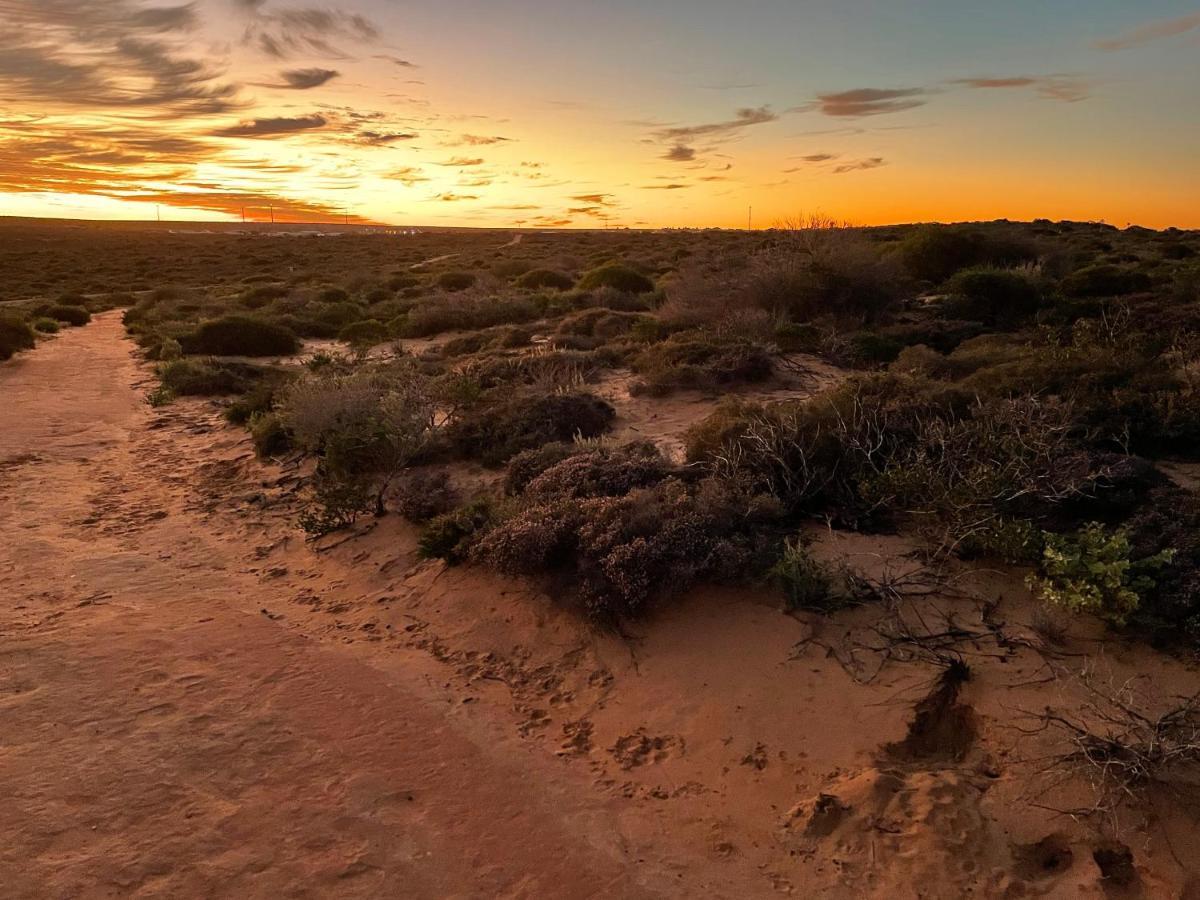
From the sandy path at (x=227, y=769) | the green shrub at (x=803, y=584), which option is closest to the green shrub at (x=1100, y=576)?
the green shrub at (x=803, y=584)

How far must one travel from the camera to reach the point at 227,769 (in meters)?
3.96

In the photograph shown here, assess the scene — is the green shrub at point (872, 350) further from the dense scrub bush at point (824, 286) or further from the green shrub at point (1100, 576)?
the green shrub at point (1100, 576)

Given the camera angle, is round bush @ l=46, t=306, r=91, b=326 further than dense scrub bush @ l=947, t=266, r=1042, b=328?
Yes

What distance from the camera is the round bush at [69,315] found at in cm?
2339

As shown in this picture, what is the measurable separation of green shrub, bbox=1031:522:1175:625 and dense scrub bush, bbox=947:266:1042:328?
10049 mm

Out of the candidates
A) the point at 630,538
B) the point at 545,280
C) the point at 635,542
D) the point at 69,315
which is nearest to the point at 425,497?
the point at 630,538

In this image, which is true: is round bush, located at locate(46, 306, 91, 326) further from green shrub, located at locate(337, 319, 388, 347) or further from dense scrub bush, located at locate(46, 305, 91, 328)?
green shrub, located at locate(337, 319, 388, 347)

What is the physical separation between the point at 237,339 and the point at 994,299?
1564cm

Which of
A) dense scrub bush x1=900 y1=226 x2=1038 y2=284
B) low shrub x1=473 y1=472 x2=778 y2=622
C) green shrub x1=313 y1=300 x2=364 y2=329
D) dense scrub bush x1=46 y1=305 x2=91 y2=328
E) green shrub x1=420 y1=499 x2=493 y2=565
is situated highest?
dense scrub bush x1=900 y1=226 x2=1038 y2=284

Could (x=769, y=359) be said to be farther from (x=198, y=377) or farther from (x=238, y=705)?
(x=198, y=377)

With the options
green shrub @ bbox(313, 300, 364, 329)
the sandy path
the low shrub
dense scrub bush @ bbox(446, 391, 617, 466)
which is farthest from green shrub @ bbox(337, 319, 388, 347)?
the low shrub

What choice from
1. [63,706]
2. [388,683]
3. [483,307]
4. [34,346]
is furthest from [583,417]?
[34,346]

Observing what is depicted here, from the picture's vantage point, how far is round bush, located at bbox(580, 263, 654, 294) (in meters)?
21.1

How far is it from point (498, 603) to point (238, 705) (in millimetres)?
1762
